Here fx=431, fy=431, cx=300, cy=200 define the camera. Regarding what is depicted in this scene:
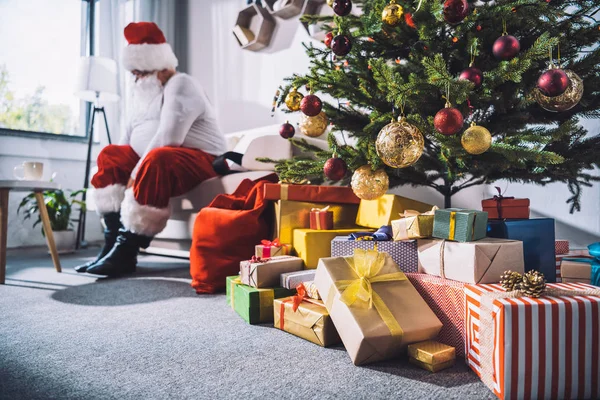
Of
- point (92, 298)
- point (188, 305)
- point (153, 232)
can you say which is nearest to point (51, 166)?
point (153, 232)

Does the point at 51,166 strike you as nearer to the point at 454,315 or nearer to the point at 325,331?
the point at 325,331

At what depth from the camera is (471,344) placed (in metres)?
0.80

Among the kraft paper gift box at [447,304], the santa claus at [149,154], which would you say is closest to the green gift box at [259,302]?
the kraft paper gift box at [447,304]

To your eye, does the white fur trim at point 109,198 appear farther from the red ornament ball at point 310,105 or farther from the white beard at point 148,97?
the red ornament ball at point 310,105

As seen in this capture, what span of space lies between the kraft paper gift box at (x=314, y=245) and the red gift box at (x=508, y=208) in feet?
1.42

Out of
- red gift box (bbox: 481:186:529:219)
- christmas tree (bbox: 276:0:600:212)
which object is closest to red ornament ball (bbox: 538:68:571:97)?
christmas tree (bbox: 276:0:600:212)

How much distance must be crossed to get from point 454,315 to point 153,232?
4.44 ft

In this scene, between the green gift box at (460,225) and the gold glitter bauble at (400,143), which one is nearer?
the green gift box at (460,225)

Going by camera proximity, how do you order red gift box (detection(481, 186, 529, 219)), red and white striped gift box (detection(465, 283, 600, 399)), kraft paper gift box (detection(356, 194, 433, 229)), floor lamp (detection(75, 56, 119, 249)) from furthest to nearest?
floor lamp (detection(75, 56, 119, 249)) < kraft paper gift box (detection(356, 194, 433, 229)) < red gift box (detection(481, 186, 529, 219)) < red and white striped gift box (detection(465, 283, 600, 399))

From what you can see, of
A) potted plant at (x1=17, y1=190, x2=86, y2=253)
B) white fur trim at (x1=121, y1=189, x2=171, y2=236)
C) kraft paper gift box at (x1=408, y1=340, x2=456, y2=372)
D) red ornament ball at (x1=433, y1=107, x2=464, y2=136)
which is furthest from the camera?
potted plant at (x1=17, y1=190, x2=86, y2=253)

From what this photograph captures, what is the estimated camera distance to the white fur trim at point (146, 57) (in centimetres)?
216

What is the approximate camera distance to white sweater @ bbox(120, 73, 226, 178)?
198cm

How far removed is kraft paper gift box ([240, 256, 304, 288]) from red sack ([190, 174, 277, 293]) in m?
0.28

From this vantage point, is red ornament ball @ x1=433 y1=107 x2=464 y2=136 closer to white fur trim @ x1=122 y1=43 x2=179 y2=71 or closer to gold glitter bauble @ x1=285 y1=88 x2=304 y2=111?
gold glitter bauble @ x1=285 y1=88 x2=304 y2=111
